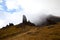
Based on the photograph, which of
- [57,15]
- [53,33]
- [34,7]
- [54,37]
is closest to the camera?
[54,37]

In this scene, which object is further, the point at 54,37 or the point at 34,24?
the point at 34,24

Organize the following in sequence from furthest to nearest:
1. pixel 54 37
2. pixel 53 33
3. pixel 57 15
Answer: pixel 57 15 < pixel 53 33 < pixel 54 37

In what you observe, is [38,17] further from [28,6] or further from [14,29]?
[14,29]

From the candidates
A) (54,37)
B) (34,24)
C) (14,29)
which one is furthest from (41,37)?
(14,29)

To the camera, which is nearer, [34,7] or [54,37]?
[54,37]

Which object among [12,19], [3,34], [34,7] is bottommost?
[3,34]

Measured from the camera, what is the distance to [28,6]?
14516mm

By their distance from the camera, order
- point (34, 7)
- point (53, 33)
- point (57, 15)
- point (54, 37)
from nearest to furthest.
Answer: point (54, 37), point (53, 33), point (57, 15), point (34, 7)

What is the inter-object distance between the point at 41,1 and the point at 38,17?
179 centimetres

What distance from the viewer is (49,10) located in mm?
14172

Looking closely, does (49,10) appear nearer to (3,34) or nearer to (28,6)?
(28,6)

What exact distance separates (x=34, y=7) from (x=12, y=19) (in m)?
2.64

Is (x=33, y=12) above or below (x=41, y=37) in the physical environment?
above

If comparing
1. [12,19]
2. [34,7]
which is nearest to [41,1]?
[34,7]
